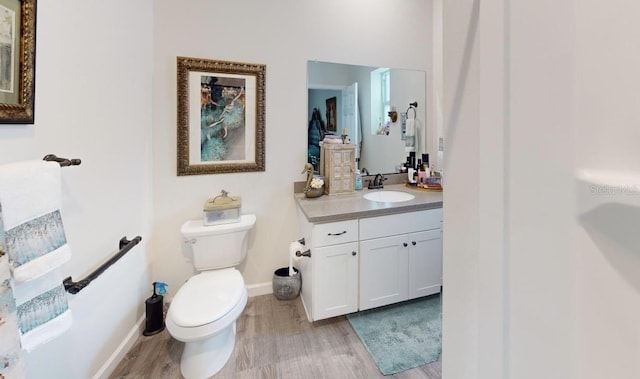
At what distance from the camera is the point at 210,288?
5.76 feet

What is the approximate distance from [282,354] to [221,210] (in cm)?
103

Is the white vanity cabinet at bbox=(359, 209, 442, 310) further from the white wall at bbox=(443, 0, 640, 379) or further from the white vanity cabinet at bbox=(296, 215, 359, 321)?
the white wall at bbox=(443, 0, 640, 379)

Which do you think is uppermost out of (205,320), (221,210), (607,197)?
(607,197)

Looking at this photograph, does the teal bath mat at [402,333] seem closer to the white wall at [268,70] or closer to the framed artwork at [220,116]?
the white wall at [268,70]

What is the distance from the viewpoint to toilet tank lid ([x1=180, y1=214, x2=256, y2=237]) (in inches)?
77.4

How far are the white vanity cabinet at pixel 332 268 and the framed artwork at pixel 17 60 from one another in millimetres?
1420

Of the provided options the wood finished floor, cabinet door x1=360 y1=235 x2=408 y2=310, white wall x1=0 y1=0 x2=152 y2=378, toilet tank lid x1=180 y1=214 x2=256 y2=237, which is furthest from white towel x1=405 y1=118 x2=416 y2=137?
white wall x1=0 y1=0 x2=152 y2=378

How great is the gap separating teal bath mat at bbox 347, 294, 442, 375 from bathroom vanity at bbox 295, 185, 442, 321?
121 millimetres

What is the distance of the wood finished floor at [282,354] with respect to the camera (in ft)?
5.31

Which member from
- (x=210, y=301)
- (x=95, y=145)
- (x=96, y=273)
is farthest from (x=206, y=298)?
(x=95, y=145)

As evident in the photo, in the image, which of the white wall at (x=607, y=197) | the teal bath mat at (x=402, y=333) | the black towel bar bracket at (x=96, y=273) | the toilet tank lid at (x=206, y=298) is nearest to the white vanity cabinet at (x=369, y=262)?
the teal bath mat at (x=402, y=333)

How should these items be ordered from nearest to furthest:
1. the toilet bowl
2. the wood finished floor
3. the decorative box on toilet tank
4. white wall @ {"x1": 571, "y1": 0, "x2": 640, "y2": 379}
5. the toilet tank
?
white wall @ {"x1": 571, "y1": 0, "x2": 640, "y2": 379} < the toilet bowl < the wood finished floor < the toilet tank < the decorative box on toilet tank

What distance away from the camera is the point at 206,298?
5.46 feet

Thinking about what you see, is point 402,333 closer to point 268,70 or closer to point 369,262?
point 369,262
